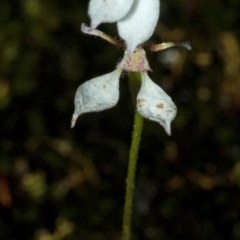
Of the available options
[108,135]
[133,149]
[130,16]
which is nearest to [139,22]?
[130,16]

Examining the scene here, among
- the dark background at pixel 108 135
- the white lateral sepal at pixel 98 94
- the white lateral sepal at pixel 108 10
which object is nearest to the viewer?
the white lateral sepal at pixel 108 10

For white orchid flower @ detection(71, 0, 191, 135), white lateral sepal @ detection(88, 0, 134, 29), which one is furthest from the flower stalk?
white lateral sepal @ detection(88, 0, 134, 29)

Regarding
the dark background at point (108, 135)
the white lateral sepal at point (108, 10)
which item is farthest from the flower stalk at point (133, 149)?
the dark background at point (108, 135)

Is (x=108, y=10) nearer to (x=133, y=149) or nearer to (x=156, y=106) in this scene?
(x=156, y=106)

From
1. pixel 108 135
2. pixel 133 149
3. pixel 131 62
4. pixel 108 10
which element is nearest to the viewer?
pixel 108 10

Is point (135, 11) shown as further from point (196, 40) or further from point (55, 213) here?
point (196, 40)

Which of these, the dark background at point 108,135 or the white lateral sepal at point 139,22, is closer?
the white lateral sepal at point 139,22

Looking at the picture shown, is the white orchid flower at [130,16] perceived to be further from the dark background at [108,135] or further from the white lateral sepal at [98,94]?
the dark background at [108,135]
